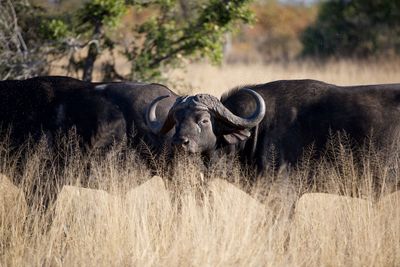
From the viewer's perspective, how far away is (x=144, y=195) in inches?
261

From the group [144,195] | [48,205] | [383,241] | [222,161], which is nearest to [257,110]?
[222,161]

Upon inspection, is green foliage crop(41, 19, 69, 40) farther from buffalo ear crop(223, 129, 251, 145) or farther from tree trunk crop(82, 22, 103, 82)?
buffalo ear crop(223, 129, 251, 145)

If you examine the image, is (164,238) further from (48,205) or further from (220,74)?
(220,74)

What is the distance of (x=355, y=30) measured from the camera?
23.9 meters

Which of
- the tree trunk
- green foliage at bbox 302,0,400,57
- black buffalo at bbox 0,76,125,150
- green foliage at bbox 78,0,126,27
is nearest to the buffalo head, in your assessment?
black buffalo at bbox 0,76,125,150

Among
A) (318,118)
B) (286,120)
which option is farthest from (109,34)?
(318,118)

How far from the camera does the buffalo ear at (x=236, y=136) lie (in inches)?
275

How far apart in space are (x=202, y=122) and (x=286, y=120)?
2.78 feet

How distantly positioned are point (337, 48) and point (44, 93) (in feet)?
53.8

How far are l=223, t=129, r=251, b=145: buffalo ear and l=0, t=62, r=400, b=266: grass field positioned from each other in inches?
10.5

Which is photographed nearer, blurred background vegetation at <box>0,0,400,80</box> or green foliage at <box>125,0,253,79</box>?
blurred background vegetation at <box>0,0,400,80</box>

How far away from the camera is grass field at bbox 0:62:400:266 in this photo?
550 centimetres

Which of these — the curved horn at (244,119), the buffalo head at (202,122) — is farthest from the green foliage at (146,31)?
the curved horn at (244,119)

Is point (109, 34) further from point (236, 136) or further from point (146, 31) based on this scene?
point (236, 136)
